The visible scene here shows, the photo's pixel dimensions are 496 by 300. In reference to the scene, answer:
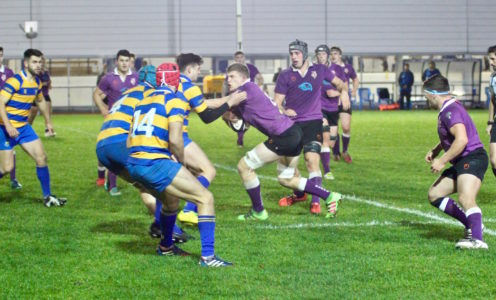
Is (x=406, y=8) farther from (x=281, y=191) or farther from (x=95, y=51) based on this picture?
(x=281, y=191)

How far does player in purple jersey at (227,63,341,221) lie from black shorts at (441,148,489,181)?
209 centimetres

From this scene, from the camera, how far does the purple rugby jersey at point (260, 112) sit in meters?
9.95

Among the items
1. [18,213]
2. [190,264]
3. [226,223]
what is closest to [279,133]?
[226,223]

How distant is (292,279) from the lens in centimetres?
694

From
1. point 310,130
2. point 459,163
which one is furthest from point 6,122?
point 459,163

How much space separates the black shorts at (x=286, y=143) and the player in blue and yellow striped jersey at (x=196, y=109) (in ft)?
2.85

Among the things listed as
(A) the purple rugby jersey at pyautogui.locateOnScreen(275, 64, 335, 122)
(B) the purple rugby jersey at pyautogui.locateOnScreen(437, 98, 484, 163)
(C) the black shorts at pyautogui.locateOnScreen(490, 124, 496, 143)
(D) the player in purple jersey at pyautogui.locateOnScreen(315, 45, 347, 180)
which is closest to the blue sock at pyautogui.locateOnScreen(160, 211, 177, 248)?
(B) the purple rugby jersey at pyautogui.locateOnScreen(437, 98, 484, 163)

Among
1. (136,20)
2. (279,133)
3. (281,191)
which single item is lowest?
(281,191)

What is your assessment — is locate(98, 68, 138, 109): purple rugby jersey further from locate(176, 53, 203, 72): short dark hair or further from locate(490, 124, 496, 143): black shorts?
locate(490, 124, 496, 143): black shorts

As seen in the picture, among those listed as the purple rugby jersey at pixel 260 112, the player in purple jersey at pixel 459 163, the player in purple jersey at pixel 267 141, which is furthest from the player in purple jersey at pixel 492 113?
the purple rugby jersey at pixel 260 112

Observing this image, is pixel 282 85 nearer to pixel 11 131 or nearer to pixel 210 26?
pixel 11 131

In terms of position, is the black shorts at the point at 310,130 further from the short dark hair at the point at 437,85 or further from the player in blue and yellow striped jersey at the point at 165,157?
the player in blue and yellow striped jersey at the point at 165,157

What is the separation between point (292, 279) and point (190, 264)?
1.07 meters

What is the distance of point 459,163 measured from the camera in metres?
8.41
